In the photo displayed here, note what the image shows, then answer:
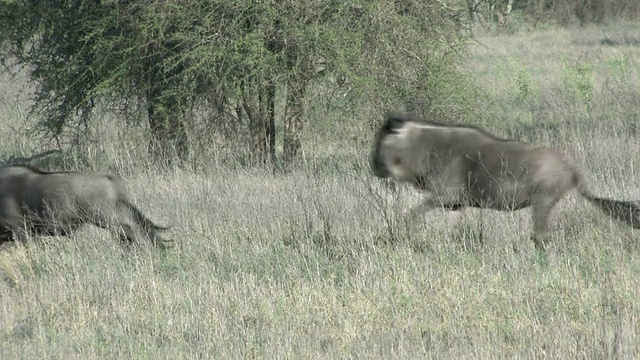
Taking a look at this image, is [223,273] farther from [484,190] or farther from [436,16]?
[436,16]

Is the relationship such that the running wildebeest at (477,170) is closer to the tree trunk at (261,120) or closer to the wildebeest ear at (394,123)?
the wildebeest ear at (394,123)

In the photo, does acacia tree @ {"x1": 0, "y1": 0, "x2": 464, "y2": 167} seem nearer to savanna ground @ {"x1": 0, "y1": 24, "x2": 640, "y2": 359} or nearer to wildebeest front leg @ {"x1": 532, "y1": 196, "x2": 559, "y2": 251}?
savanna ground @ {"x1": 0, "y1": 24, "x2": 640, "y2": 359}

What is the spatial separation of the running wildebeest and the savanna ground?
0.21 m

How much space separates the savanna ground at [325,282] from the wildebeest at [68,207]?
6.3 inches

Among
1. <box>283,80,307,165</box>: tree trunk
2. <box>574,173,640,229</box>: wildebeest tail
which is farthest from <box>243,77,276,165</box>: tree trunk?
<box>574,173,640,229</box>: wildebeest tail

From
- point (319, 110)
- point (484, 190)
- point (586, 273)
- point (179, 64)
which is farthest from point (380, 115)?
point (586, 273)

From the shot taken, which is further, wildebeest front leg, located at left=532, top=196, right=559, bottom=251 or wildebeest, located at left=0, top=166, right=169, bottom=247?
wildebeest, located at left=0, top=166, right=169, bottom=247

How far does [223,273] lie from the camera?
779 centimetres

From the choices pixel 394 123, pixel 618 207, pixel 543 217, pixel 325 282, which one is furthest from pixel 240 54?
pixel 325 282

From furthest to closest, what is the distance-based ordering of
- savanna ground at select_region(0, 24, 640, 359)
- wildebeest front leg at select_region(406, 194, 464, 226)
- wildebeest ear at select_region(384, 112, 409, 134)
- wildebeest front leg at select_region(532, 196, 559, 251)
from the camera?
wildebeest ear at select_region(384, 112, 409, 134) < wildebeest front leg at select_region(406, 194, 464, 226) < wildebeest front leg at select_region(532, 196, 559, 251) < savanna ground at select_region(0, 24, 640, 359)

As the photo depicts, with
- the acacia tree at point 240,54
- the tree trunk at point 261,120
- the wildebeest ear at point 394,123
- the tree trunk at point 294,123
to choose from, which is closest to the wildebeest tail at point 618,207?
the wildebeest ear at point 394,123

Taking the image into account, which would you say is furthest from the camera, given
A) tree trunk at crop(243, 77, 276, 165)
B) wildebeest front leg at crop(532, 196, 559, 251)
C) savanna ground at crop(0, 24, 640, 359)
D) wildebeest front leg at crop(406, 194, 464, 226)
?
tree trunk at crop(243, 77, 276, 165)

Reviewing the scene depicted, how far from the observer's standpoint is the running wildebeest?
26.2ft

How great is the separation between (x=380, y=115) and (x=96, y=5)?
3915 mm
